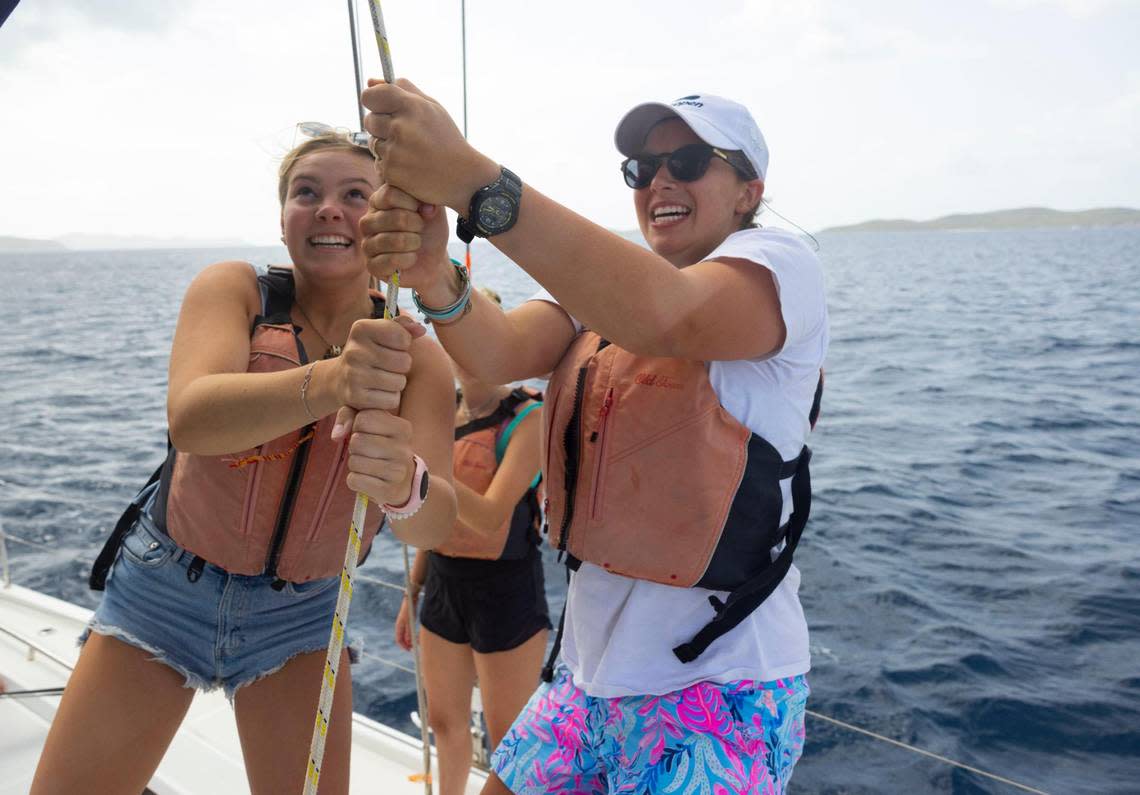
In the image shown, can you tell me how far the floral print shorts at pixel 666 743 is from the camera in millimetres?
1627

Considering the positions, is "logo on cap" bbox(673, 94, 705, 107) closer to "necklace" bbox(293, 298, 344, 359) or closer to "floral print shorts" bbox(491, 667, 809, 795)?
"necklace" bbox(293, 298, 344, 359)

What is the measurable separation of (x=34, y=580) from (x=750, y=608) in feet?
21.7

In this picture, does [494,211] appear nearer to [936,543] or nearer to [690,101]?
[690,101]

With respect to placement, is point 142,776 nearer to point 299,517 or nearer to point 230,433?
point 299,517

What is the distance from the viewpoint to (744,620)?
5.70 feet

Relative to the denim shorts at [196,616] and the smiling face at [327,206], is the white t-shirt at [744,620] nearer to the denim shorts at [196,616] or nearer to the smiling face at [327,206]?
the denim shorts at [196,616]

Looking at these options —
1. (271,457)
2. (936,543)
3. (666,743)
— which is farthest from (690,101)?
(936,543)

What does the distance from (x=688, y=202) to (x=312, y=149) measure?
2.96 ft

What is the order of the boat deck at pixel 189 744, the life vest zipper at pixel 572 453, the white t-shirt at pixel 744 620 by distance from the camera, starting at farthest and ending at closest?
1. the boat deck at pixel 189 744
2. the life vest zipper at pixel 572 453
3. the white t-shirt at pixel 744 620

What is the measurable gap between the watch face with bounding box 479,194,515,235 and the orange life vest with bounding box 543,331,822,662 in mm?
575

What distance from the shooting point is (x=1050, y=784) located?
12.8 feet

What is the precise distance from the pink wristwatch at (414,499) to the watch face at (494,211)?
534 mm

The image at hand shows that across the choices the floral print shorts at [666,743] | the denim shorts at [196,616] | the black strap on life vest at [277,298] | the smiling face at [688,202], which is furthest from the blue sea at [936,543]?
the floral print shorts at [666,743]

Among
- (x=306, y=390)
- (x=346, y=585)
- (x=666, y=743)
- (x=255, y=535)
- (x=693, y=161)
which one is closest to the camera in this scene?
(x=346, y=585)
